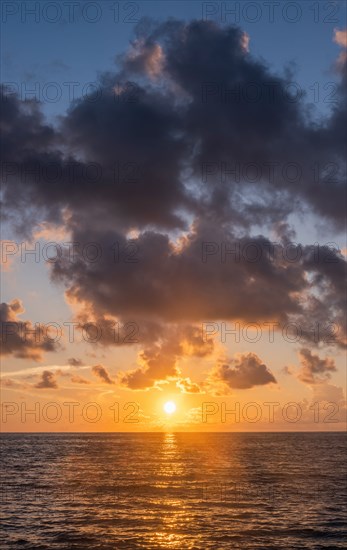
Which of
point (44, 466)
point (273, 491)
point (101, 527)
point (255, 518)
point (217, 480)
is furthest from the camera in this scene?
point (44, 466)

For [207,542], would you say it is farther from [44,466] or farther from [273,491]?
[44,466]

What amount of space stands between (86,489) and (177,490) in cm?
1063

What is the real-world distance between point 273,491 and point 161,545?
32048 millimetres

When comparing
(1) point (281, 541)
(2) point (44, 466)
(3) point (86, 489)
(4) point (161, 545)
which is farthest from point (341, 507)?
(2) point (44, 466)

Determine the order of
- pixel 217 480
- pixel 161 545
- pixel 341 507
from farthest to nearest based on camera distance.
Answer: pixel 217 480
pixel 341 507
pixel 161 545

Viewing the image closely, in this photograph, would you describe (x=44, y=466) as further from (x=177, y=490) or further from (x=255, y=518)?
(x=255, y=518)

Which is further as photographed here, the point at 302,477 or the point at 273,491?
the point at 302,477

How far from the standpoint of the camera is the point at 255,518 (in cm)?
5159

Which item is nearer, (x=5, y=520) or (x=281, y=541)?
(x=281, y=541)

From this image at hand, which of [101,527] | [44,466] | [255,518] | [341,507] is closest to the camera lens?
[101,527]

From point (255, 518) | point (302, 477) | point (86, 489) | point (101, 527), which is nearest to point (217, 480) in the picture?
point (302, 477)

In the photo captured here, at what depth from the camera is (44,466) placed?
105m

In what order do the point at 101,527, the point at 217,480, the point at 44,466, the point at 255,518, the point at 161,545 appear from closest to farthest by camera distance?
the point at 161,545, the point at 101,527, the point at 255,518, the point at 217,480, the point at 44,466

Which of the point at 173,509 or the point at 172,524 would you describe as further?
the point at 173,509
